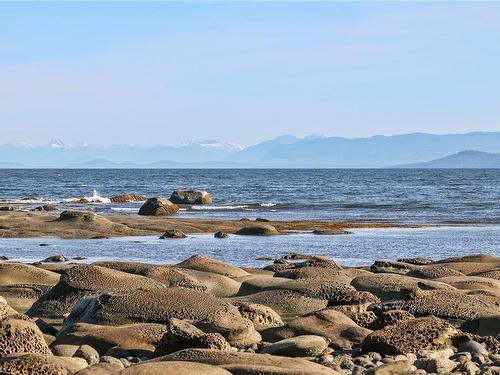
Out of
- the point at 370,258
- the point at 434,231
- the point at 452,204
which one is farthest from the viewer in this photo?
the point at 452,204

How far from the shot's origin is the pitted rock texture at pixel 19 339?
10.6 meters

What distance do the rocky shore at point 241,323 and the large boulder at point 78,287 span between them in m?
0.02

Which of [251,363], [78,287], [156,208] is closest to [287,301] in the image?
[78,287]

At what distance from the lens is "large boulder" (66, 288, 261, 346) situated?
44.5ft

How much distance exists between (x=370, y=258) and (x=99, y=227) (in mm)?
13378

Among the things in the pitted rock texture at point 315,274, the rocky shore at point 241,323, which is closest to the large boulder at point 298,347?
the rocky shore at point 241,323

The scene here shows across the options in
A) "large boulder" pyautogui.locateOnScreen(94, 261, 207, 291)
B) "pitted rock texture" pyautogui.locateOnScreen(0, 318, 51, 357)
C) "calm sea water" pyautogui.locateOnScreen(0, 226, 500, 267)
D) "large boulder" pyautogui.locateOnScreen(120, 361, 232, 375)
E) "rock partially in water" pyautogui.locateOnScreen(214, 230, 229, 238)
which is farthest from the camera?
"rock partially in water" pyautogui.locateOnScreen(214, 230, 229, 238)

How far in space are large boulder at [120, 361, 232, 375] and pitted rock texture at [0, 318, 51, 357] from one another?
8.63 feet

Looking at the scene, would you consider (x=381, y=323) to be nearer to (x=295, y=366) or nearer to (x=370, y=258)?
(x=295, y=366)

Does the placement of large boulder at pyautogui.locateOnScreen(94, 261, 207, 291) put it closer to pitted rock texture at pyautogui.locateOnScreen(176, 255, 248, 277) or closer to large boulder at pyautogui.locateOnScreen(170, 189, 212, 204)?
pitted rock texture at pyautogui.locateOnScreen(176, 255, 248, 277)

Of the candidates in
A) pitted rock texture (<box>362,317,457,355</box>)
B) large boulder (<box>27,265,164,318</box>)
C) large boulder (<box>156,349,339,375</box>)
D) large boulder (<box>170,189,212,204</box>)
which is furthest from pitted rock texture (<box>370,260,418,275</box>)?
large boulder (<box>170,189,212,204</box>)

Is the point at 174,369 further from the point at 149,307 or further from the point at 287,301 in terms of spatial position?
the point at 287,301

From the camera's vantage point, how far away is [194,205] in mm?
70750


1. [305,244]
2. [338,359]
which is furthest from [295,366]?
[305,244]
